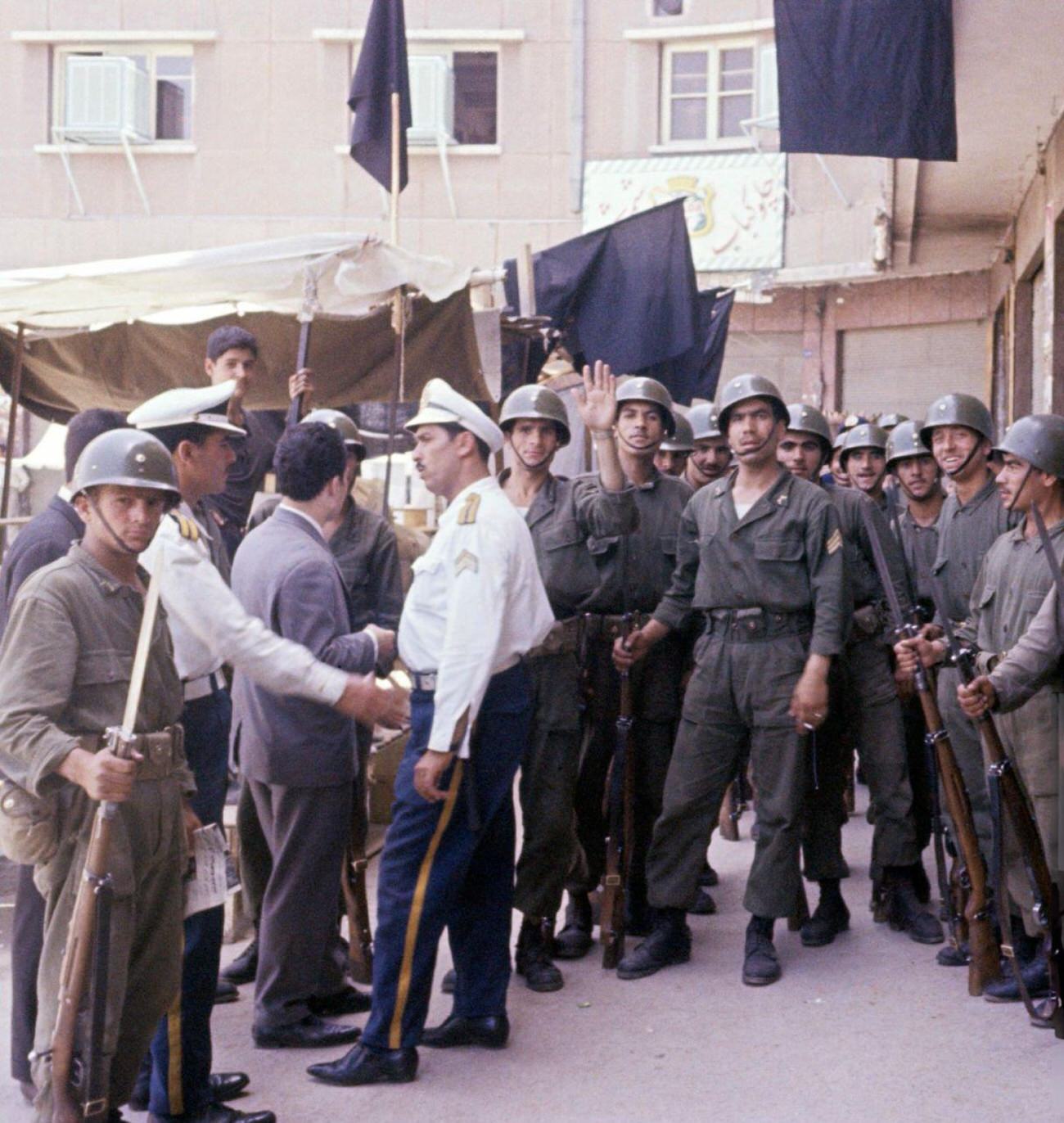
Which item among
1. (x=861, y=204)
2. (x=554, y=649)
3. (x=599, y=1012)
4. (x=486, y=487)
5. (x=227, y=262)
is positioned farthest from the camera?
(x=861, y=204)

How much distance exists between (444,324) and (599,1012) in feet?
17.9

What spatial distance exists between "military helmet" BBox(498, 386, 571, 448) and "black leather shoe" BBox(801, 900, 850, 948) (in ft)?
7.46

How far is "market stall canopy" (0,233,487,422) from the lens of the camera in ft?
27.3

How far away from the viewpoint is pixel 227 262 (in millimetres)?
8219

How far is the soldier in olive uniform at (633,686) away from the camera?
6453mm

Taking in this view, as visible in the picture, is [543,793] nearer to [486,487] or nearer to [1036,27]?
[486,487]

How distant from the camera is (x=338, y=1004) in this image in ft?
18.2

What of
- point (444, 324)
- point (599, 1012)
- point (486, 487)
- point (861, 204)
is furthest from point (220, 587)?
point (861, 204)

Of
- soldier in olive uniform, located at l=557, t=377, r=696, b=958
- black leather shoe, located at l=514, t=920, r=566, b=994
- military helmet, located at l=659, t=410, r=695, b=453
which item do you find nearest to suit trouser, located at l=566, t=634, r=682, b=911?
soldier in olive uniform, located at l=557, t=377, r=696, b=958

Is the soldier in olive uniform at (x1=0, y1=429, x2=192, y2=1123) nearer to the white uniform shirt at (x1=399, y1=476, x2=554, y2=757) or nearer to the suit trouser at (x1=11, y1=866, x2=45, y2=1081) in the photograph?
the suit trouser at (x1=11, y1=866, x2=45, y2=1081)

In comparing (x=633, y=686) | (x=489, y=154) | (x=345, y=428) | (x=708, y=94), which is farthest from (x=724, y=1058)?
(x=708, y=94)

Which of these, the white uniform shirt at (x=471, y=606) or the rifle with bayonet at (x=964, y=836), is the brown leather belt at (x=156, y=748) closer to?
the white uniform shirt at (x=471, y=606)

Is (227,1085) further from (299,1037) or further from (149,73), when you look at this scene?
(149,73)

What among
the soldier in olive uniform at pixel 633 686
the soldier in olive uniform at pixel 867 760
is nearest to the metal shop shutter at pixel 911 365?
the soldier in olive uniform at pixel 867 760
